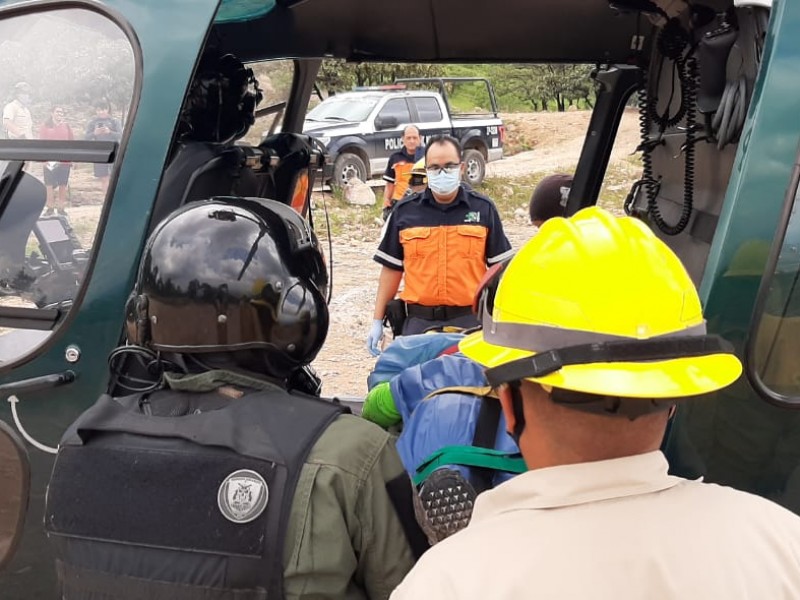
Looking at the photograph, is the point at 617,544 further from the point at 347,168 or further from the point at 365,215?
the point at 347,168

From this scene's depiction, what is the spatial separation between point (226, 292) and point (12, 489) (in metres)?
1.01

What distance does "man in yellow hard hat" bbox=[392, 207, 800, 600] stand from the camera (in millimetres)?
939

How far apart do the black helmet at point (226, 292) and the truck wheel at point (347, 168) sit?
13830mm

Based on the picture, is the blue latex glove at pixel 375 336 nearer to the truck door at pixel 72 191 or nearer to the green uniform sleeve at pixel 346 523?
the truck door at pixel 72 191

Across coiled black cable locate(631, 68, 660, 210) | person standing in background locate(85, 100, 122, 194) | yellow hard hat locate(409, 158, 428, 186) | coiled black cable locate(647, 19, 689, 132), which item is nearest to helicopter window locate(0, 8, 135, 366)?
person standing in background locate(85, 100, 122, 194)

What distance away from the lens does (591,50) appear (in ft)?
13.6

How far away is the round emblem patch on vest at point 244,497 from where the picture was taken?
1.42m

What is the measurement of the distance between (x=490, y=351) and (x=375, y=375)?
1.36 meters

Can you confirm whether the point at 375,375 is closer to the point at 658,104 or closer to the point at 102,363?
the point at 102,363

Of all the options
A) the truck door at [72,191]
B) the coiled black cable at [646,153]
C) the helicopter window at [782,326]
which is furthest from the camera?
the coiled black cable at [646,153]

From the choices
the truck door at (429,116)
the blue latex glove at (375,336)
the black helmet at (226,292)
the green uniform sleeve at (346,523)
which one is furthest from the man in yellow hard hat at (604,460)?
the truck door at (429,116)

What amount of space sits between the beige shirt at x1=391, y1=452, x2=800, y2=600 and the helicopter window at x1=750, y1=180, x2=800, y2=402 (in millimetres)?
843

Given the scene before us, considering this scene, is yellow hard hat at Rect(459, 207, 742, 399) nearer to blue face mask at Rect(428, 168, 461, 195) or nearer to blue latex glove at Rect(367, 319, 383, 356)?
blue face mask at Rect(428, 168, 461, 195)

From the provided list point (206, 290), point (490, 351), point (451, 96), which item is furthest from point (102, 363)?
point (451, 96)
